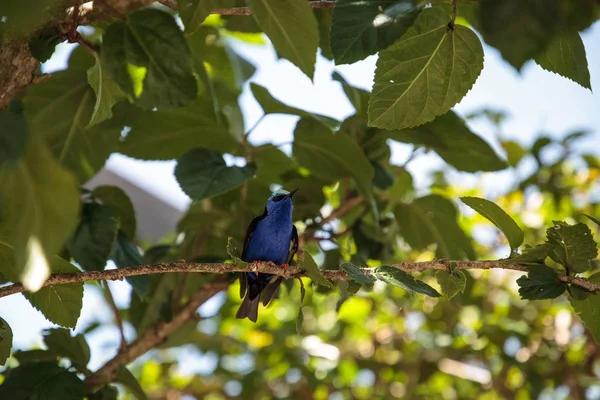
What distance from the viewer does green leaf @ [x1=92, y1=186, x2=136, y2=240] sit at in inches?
111

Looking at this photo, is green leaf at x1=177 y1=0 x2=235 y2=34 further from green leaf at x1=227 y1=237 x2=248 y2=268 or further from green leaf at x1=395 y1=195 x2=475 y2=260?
green leaf at x1=395 y1=195 x2=475 y2=260

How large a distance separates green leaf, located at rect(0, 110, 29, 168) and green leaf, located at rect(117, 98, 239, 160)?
1739mm

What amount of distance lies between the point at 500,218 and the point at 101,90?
53.4 inches

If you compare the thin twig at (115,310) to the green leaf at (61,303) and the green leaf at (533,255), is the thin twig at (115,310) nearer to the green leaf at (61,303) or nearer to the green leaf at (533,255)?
the green leaf at (61,303)

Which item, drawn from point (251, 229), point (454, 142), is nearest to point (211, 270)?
point (251, 229)

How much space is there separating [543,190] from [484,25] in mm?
3880

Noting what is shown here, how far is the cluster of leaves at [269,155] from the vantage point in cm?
114

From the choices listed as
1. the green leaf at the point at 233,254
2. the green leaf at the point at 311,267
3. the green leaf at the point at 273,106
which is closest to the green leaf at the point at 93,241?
the green leaf at the point at 233,254

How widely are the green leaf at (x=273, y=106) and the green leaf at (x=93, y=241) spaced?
0.86 m

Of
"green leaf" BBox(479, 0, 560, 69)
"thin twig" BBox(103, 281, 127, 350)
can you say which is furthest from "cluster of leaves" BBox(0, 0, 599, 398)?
"thin twig" BBox(103, 281, 127, 350)

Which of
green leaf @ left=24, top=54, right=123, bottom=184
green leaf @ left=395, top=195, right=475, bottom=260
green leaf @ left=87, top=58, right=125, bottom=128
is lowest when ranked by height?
green leaf @ left=395, top=195, right=475, bottom=260

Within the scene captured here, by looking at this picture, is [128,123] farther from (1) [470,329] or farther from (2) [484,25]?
(1) [470,329]

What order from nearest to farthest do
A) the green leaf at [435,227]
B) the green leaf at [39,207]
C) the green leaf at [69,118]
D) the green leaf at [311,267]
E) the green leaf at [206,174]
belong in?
the green leaf at [39,207] < the green leaf at [311,267] < the green leaf at [206,174] < the green leaf at [69,118] < the green leaf at [435,227]

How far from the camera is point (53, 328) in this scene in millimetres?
2578
